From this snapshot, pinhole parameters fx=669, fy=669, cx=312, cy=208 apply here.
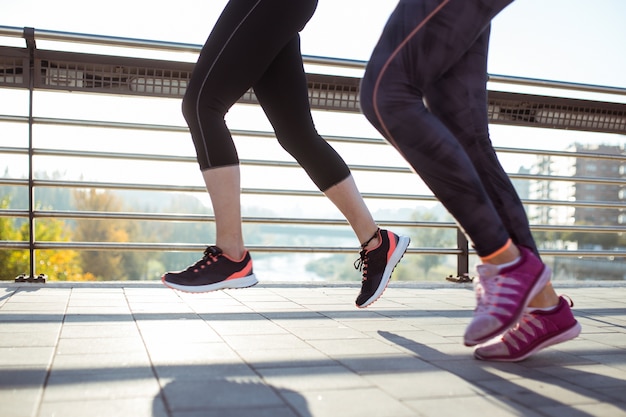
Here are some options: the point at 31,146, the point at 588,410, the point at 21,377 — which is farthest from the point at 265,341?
the point at 31,146

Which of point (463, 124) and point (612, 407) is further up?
point (463, 124)

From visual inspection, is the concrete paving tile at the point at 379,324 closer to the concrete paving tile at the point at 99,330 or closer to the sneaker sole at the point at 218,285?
the sneaker sole at the point at 218,285

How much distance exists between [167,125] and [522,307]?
2721mm

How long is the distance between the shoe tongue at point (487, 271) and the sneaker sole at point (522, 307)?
9cm

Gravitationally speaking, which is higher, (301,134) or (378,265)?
(301,134)

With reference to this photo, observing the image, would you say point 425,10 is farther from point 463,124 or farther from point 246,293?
point 246,293

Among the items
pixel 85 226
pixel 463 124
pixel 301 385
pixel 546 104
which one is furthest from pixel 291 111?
pixel 85 226

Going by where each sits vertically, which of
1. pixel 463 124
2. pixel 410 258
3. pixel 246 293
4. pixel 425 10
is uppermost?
pixel 425 10

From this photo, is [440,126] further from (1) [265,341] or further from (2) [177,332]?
(2) [177,332]

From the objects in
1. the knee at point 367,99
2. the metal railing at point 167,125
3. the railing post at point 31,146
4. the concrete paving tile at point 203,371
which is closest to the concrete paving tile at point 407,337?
the concrete paving tile at point 203,371

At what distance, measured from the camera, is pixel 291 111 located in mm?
2354

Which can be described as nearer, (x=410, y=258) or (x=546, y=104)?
(x=546, y=104)

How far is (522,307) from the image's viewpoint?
1.58m

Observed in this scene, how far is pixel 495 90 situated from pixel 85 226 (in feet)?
203
